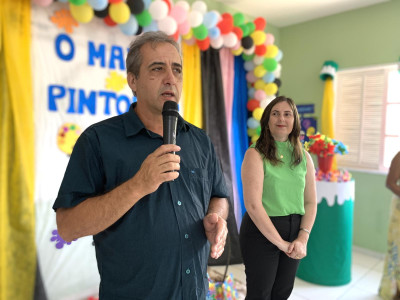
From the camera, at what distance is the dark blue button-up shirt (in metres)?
0.90

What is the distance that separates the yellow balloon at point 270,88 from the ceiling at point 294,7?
99cm

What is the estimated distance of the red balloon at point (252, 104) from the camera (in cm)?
331

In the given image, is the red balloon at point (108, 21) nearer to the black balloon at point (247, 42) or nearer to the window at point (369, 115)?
the black balloon at point (247, 42)

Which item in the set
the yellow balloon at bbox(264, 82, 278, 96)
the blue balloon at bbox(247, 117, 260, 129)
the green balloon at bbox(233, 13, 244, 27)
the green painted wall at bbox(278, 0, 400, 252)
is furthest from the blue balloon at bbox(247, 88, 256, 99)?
the green painted wall at bbox(278, 0, 400, 252)

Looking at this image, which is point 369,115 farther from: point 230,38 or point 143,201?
point 143,201

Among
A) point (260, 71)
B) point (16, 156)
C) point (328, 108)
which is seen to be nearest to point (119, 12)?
point (16, 156)

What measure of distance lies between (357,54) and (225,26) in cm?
181

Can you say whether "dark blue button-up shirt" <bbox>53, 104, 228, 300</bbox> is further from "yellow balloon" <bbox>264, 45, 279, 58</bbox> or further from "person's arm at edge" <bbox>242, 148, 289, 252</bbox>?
"yellow balloon" <bbox>264, 45, 279, 58</bbox>

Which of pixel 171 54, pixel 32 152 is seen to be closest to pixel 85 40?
pixel 32 152

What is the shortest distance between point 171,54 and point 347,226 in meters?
2.44

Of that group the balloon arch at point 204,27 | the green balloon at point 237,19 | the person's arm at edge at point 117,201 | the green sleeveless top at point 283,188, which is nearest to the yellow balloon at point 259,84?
the balloon arch at point 204,27

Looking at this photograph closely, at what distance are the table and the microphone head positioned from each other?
7.20ft

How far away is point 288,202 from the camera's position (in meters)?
1.66

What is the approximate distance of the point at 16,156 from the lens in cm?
195
